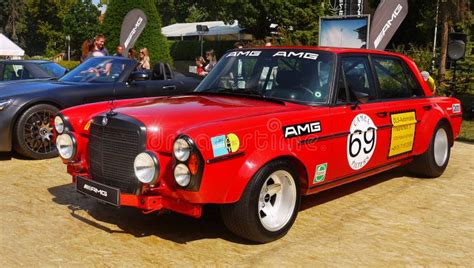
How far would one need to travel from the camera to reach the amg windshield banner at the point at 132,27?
1248cm

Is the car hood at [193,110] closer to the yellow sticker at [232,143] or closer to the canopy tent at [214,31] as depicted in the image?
the yellow sticker at [232,143]

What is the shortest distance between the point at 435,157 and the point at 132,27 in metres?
8.69

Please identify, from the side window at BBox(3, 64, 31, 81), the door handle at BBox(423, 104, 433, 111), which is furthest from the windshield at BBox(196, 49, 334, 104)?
the side window at BBox(3, 64, 31, 81)

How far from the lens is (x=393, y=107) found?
532cm

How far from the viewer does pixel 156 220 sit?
464cm

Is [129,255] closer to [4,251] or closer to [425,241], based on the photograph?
[4,251]

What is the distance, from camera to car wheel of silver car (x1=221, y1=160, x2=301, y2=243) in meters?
3.82

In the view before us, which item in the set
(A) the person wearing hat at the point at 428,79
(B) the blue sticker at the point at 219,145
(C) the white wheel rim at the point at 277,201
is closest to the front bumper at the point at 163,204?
(B) the blue sticker at the point at 219,145

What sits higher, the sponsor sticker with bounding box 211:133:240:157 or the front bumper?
the sponsor sticker with bounding box 211:133:240:157

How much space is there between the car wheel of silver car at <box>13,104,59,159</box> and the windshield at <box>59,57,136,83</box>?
811 millimetres

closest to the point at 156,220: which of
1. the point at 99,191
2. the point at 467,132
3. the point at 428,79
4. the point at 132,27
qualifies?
the point at 99,191

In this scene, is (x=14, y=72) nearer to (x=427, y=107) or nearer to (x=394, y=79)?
(x=394, y=79)

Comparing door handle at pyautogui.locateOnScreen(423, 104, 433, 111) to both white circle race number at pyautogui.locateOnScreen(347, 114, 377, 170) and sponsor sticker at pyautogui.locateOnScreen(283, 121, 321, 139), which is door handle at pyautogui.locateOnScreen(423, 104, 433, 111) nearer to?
white circle race number at pyautogui.locateOnScreen(347, 114, 377, 170)

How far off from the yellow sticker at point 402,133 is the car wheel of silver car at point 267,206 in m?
1.62
